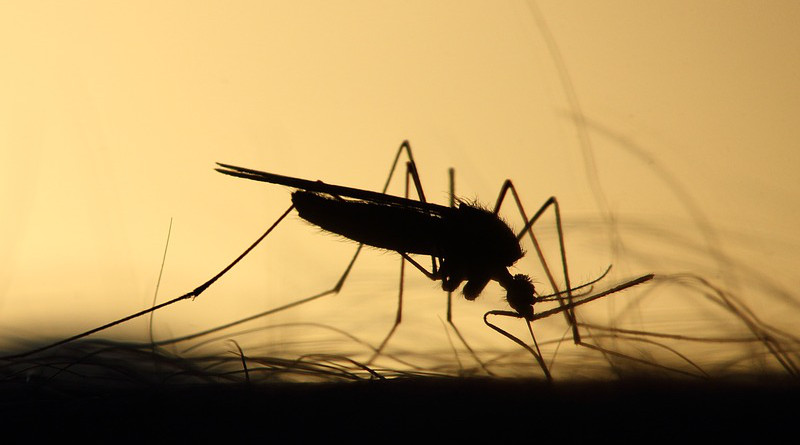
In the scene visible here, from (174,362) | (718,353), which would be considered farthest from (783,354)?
(174,362)

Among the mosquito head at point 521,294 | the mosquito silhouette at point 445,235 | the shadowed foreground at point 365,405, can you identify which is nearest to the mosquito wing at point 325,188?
the mosquito silhouette at point 445,235

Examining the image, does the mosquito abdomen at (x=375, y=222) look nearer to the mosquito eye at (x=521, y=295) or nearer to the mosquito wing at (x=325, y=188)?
the mosquito wing at (x=325, y=188)

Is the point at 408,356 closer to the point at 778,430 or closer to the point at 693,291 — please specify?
the point at 693,291

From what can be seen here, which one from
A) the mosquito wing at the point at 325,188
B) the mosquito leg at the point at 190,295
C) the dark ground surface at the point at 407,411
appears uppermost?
the mosquito wing at the point at 325,188

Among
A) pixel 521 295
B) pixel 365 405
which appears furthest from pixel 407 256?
pixel 365 405

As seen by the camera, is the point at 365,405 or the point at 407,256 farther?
the point at 407,256

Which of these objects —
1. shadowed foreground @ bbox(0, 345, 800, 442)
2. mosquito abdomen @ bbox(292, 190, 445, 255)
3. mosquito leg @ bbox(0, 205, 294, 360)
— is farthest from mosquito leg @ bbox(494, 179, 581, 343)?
shadowed foreground @ bbox(0, 345, 800, 442)

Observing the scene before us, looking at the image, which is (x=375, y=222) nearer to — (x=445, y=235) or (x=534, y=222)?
(x=445, y=235)

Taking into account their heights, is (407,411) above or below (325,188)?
below
